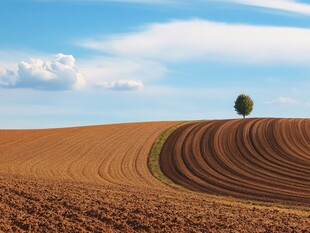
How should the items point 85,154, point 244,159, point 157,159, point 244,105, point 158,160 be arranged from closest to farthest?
point 244,159 < point 158,160 < point 157,159 < point 85,154 < point 244,105

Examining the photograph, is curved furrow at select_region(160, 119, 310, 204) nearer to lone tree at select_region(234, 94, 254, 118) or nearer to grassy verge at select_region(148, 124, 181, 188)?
grassy verge at select_region(148, 124, 181, 188)

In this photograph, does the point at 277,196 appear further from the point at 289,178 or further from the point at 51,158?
the point at 51,158

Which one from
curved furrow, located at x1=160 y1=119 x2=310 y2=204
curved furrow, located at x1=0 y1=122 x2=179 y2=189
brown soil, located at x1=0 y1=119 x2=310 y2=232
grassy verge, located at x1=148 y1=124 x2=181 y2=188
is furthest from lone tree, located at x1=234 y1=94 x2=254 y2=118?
brown soil, located at x1=0 y1=119 x2=310 y2=232

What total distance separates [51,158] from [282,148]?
907 inches

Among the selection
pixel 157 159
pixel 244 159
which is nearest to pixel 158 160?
pixel 157 159

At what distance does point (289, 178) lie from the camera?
131 ft

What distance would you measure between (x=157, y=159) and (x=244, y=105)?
58254 millimetres

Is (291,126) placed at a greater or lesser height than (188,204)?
greater

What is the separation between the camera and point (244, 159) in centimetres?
4759

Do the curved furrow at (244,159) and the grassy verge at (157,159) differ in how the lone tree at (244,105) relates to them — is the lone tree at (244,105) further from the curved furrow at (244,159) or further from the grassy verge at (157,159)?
the grassy verge at (157,159)

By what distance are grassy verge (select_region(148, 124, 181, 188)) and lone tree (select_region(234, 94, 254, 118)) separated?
3886 centimetres

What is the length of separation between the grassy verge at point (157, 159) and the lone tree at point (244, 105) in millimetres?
38861

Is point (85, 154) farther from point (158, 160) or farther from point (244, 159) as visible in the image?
point (244, 159)

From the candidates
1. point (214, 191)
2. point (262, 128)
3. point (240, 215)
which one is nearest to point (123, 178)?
point (214, 191)
